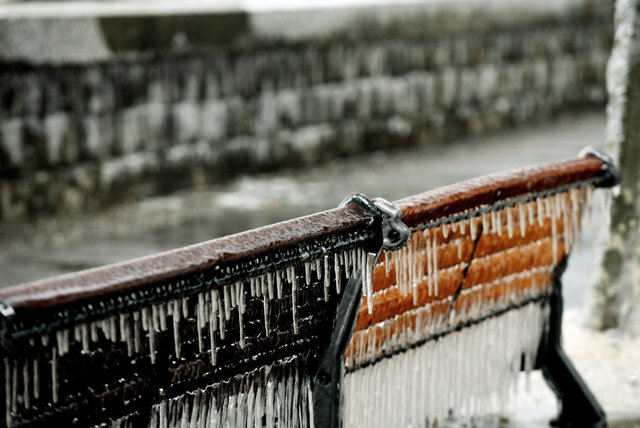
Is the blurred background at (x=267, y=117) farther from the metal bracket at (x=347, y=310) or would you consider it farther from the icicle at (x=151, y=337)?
the icicle at (x=151, y=337)

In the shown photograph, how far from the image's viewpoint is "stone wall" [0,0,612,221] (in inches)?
236

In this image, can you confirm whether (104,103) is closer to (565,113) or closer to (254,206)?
(254,206)

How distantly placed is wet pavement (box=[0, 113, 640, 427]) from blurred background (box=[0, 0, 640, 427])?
2 centimetres

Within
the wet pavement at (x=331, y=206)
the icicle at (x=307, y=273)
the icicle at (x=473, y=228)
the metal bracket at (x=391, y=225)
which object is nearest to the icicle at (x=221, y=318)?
the icicle at (x=307, y=273)

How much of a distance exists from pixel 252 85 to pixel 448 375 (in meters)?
4.58

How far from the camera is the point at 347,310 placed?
2465 millimetres

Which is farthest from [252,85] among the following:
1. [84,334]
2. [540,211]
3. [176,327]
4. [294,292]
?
[84,334]

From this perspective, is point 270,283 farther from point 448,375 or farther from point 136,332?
point 448,375

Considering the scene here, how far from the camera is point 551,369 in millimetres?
3428

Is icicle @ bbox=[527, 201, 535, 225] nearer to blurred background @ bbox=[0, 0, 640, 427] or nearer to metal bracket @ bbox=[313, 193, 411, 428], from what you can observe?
metal bracket @ bbox=[313, 193, 411, 428]

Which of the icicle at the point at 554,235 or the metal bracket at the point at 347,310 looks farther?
the icicle at the point at 554,235

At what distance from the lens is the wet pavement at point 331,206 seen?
13.1 feet

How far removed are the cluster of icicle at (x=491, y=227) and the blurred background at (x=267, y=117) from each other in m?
0.99

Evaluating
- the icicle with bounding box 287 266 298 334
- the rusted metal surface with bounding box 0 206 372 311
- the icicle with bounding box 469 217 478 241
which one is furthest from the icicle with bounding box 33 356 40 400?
the icicle with bounding box 469 217 478 241
